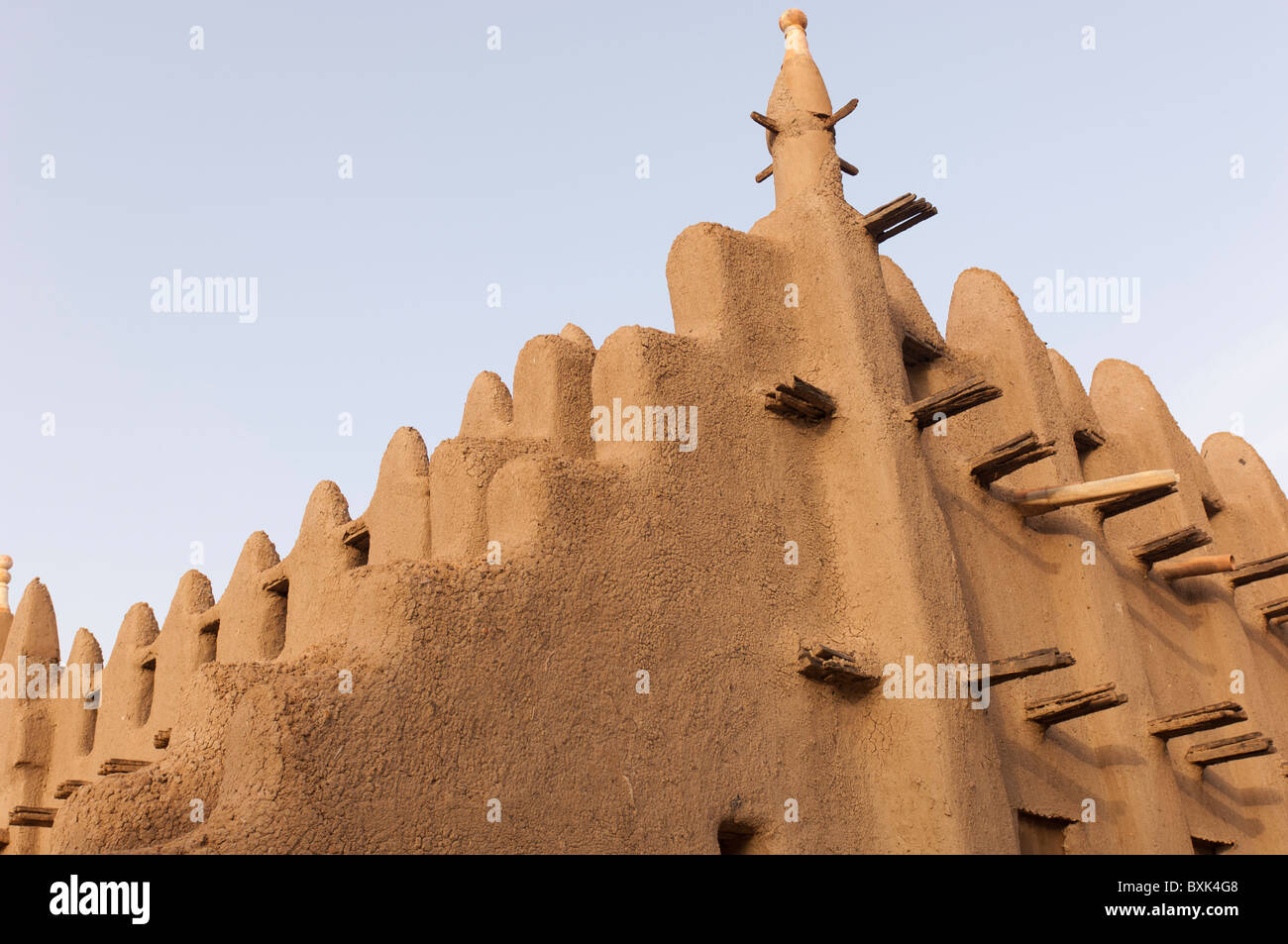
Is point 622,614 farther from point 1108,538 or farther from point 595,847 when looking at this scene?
point 1108,538

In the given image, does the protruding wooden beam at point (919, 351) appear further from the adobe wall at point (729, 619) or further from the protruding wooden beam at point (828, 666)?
the protruding wooden beam at point (828, 666)

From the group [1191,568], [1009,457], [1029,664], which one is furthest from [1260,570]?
[1029,664]

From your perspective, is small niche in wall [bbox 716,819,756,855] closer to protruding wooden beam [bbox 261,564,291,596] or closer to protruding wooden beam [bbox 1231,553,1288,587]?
protruding wooden beam [bbox 261,564,291,596]

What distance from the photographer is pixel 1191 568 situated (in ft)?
48.6

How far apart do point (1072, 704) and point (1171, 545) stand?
11.8 ft

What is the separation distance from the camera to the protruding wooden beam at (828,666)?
9.45 m

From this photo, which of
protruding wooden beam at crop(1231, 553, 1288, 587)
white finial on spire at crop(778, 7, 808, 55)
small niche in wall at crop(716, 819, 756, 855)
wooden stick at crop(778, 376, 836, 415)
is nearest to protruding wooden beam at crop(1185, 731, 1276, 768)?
protruding wooden beam at crop(1231, 553, 1288, 587)

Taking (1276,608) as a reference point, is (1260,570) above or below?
above

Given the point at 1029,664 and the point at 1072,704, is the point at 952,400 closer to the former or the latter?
the point at 1029,664

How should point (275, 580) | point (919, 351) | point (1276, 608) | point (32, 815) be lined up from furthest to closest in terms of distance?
1. point (1276, 608)
2. point (32, 815)
3. point (275, 580)
4. point (919, 351)

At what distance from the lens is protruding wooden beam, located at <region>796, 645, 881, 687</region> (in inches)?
372

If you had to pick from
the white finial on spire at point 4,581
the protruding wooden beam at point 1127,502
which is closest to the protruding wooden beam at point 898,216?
the protruding wooden beam at point 1127,502

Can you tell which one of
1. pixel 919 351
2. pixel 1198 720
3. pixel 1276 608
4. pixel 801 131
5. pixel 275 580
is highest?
pixel 801 131

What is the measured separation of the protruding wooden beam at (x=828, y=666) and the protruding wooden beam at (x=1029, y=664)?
143 centimetres
